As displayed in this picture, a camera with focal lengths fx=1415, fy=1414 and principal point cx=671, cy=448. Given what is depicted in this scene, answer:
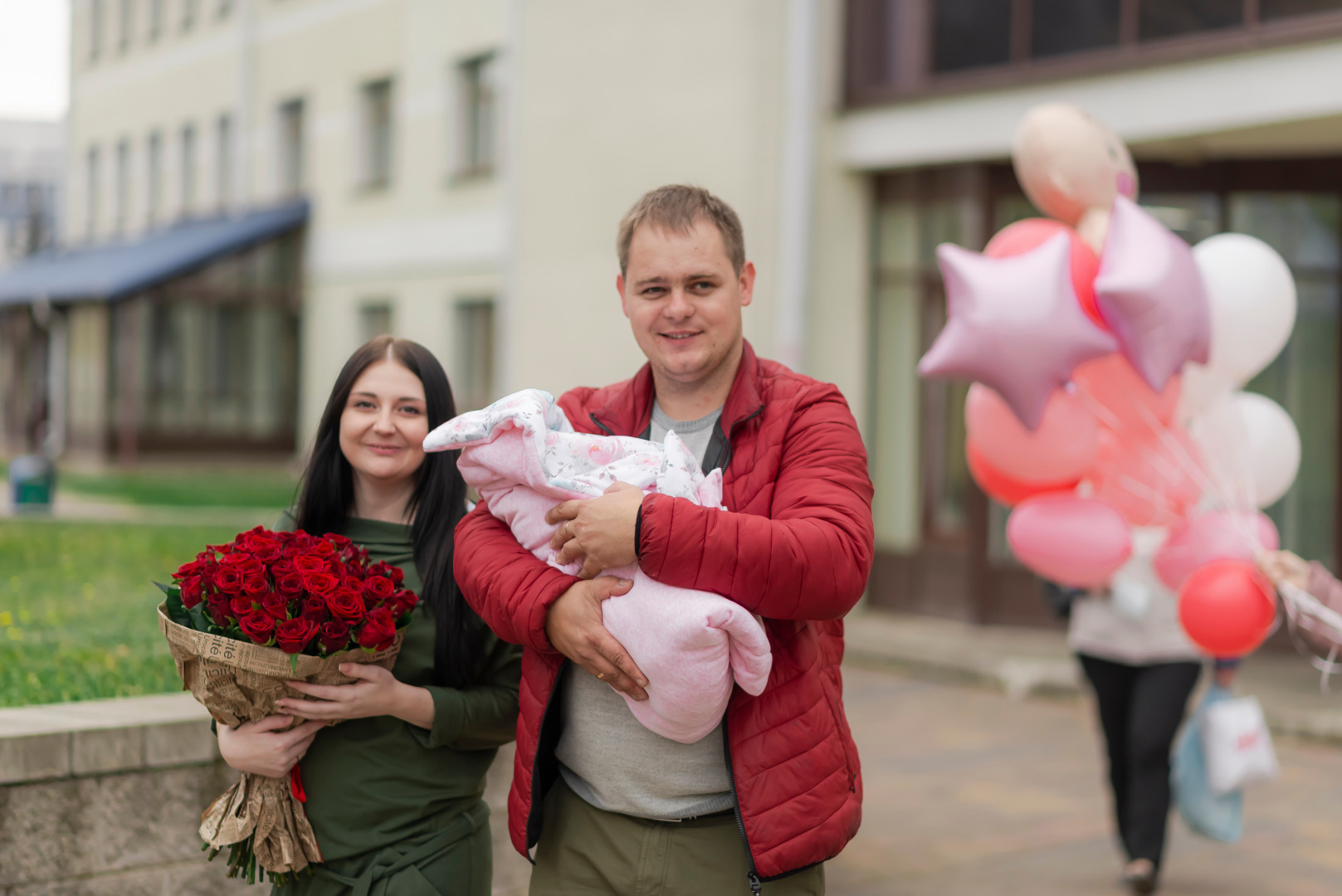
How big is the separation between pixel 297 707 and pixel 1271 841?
5.27 metres

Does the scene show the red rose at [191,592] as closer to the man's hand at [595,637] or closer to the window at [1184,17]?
the man's hand at [595,637]

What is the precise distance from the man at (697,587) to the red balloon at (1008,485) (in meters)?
2.64

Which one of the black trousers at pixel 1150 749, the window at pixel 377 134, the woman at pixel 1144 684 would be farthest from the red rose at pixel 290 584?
the window at pixel 377 134

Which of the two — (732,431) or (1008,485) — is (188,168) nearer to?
(1008,485)

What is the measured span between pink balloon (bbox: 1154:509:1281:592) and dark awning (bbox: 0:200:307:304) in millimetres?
19903

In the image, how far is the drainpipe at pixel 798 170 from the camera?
1187 cm

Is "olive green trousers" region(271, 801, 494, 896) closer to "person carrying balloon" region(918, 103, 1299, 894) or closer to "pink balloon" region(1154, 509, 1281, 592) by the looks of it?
"person carrying balloon" region(918, 103, 1299, 894)

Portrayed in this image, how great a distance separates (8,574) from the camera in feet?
26.9

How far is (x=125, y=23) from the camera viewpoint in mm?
28859

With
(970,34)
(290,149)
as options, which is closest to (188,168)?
(290,149)

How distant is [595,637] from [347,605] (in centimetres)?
56

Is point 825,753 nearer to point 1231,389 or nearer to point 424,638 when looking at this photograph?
point 424,638

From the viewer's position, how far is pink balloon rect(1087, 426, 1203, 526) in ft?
15.9

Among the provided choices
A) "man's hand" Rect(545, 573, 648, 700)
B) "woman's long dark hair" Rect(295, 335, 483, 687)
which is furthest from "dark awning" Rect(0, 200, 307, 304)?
"man's hand" Rect(545, 573, 648, 700)
